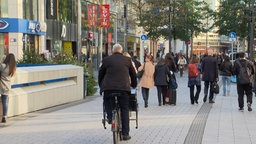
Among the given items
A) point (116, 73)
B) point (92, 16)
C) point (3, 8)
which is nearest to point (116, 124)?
point (116, 73)

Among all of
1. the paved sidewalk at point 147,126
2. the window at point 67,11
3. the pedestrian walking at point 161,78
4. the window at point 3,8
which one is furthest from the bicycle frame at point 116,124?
the window at point 67,11

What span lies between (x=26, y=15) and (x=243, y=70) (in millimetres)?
25521

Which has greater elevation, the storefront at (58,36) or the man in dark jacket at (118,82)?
the storefront at (58,36)

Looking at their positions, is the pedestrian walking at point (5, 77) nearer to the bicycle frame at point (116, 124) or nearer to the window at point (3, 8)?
the bicycle frame at point (116, 124)

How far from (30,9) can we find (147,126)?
28.4 meters

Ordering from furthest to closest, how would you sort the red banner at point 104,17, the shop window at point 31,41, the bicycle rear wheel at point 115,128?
1. the red banner at point 104,17
2. the shop window at point 31,41
3. the bicycle rear wheel at point 115,128

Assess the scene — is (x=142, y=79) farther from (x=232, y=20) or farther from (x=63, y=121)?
(x=232, y=20)

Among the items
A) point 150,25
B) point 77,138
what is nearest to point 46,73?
point 77,138

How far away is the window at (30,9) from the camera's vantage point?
36.2 m

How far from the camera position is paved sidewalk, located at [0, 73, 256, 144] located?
8961 millimetres

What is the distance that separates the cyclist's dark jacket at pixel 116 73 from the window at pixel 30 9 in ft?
94.9

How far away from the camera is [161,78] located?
15.4 meters

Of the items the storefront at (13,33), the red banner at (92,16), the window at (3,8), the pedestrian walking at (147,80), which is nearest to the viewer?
the pedestrian walking at (147,80)

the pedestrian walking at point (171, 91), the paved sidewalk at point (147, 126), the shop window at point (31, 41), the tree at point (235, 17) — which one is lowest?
the paved sidewalk at point (147, 126)
